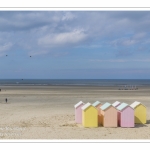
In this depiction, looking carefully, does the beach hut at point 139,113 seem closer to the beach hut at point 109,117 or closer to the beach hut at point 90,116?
the beach hut at point 109,117

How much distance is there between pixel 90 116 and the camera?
17.9 m

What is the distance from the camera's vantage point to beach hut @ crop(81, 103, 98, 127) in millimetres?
17844

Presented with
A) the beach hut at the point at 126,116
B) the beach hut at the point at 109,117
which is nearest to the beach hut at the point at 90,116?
the beach hut at the point at 109,117

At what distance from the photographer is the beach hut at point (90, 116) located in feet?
58.5

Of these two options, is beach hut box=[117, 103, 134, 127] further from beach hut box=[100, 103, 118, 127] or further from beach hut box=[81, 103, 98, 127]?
beach hut box=[81, 103, 98, 127]

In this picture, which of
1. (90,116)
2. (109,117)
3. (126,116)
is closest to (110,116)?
(109,117)

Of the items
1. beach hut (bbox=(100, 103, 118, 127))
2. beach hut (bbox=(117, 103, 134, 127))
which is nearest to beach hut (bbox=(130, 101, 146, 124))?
beach hut (bbox=(117, 103, 134, 127))

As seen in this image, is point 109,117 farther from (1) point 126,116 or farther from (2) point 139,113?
(2) point 139,113

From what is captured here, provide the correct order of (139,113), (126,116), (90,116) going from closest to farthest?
(90,116) < (126,116) < (139,113)

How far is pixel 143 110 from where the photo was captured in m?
19.4

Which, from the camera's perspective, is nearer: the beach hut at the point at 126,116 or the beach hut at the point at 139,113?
the beach hut at the point at 126,116
